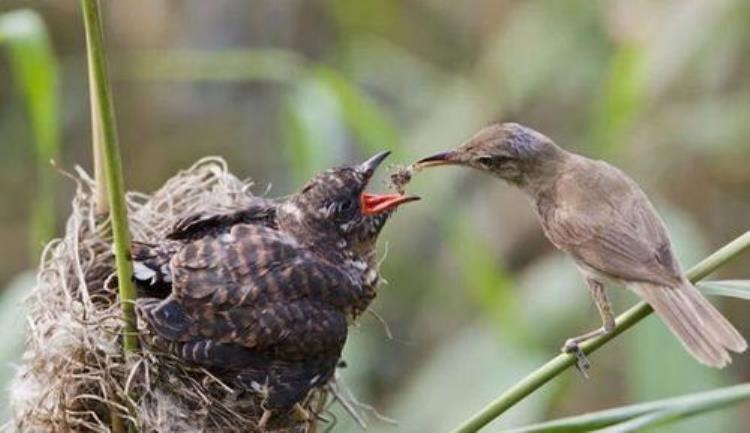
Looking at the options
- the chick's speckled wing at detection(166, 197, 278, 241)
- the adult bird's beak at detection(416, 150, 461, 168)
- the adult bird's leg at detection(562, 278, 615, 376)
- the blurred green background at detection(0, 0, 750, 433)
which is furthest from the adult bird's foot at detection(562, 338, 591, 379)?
the blurred green background at detection(0, 0, 750, 433)

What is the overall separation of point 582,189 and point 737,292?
2.48 ft

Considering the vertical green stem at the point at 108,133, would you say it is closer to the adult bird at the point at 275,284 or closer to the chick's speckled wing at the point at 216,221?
the adult bird at the point at 275,284

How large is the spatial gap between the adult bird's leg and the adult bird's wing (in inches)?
2.0

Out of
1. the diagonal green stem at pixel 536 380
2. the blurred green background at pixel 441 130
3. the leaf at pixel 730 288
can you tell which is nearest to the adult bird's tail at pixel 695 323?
the leaf at pixel 730 288

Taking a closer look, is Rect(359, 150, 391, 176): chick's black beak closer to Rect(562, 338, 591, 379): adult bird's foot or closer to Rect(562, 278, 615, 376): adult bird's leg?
Rect(562, 278, 615, 376): adult bird's leg

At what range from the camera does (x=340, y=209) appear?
8.56ft

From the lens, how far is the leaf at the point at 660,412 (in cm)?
156

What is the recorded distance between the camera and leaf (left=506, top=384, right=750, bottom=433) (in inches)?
61.3

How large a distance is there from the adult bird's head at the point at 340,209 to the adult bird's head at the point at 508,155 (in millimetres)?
180

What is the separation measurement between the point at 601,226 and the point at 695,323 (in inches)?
14.8

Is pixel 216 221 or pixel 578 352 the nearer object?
pixel 578 352

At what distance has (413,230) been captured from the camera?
17.1 ft

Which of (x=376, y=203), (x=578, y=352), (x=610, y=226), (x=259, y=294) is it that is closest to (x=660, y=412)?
(x=578, y=352)

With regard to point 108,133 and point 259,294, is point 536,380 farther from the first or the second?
point 259,294
